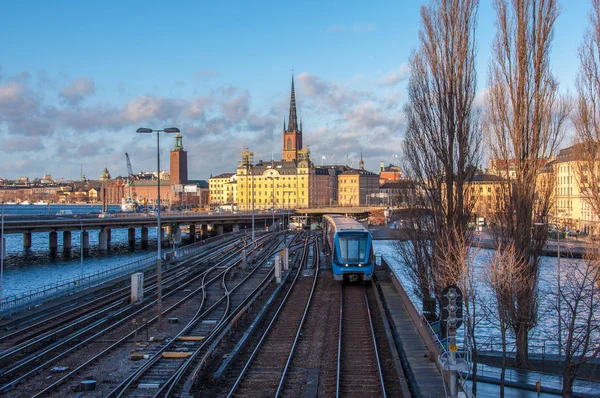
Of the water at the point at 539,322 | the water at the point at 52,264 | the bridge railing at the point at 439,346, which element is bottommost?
the water at the point at 52,264

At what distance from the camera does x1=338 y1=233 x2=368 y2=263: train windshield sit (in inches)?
1420

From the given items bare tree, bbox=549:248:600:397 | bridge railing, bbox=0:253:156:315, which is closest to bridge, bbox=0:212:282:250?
bridge railing, bbox=0:253:156:315

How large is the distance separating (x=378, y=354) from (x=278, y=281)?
18335mm

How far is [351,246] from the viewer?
118 ft

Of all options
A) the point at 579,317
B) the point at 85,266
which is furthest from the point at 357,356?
the point at 85,266

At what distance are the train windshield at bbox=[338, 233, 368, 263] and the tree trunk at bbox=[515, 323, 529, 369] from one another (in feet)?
Result: 48.3

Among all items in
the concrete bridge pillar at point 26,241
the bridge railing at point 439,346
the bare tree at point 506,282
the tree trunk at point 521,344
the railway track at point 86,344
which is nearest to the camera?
the bridge railing at point 439,346

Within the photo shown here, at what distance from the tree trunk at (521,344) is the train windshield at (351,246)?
1472cm

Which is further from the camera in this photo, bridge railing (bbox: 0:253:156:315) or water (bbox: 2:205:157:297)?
water (bbox: 2:205:157:297)

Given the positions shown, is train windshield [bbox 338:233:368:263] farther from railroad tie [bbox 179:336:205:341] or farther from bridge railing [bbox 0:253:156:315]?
bridge railing [bbox 0:253:156:315]

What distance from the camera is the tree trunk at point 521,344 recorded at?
20750mm

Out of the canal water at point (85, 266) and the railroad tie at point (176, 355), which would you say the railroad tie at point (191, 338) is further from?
the canal water at point (85, 266)

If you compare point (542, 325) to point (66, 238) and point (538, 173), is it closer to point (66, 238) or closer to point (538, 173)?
point (538, 173)

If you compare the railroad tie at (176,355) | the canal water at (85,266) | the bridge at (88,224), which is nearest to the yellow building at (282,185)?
the bridge at (88,224)
